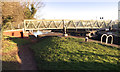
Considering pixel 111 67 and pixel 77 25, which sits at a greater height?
pixel 77 25

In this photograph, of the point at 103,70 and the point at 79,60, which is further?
the point at 79,60

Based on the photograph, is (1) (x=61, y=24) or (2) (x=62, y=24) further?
(2) (x=62, y=24)

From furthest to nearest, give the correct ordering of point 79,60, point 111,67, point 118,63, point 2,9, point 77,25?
1. point 77,25
2. point 2,9
3. point 79,60
4. point 118,63
5. point 111,67

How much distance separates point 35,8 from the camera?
34.4m

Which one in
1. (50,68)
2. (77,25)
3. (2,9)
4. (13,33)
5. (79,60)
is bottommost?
(50,68)

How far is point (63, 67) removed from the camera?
6.86 m

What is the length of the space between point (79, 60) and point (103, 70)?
2.15 metres

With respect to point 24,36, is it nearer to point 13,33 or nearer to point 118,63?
point 13,33

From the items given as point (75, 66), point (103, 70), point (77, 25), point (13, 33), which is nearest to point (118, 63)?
point (103, 70)

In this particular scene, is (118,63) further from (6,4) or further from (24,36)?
(24,36)

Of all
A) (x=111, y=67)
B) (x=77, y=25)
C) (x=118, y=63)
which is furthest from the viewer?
(x=77, y=25)

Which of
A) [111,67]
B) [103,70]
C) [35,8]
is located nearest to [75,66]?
[103,70]

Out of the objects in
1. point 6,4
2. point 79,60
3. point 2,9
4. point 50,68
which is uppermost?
point 6,4

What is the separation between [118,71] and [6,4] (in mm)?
17174
